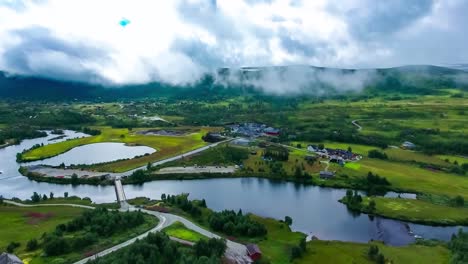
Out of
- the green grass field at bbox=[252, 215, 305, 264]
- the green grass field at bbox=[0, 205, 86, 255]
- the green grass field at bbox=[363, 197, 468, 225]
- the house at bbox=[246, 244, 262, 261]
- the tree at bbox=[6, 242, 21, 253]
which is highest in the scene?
the tree at bbox=[6, 242, 21, 253]

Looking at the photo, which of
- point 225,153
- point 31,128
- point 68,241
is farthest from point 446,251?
point 31,128

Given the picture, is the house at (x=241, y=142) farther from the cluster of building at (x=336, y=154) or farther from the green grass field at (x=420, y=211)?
the green grass field at (x=420, y=211)

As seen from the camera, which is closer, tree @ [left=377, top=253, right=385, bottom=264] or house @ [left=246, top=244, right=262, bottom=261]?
house @ [left=246, top=244, right=262, bottom=261]

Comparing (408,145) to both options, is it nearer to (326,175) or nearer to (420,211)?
(326,175)

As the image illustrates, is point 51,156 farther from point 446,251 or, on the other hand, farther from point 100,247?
point 446,251

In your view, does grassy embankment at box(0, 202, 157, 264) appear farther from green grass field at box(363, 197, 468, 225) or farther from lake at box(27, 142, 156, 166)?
green grass field at box(363, 197, 468, 225)

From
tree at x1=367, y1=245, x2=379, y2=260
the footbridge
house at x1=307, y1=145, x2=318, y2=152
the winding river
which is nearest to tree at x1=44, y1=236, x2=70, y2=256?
the footbridge
